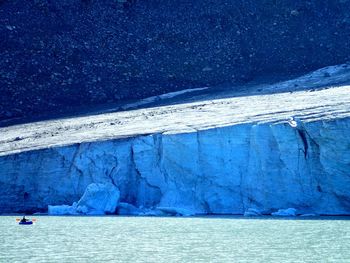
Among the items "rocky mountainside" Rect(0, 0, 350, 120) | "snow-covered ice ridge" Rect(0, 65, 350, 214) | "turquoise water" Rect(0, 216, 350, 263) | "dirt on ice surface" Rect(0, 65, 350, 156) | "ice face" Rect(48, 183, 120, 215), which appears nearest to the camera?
"turquoise water" Rect(0, 216, 350, 263)

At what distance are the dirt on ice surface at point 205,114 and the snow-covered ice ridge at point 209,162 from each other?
0.27 feet

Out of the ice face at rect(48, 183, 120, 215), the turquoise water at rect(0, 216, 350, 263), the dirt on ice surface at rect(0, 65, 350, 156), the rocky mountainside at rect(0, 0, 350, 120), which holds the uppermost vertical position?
the rocky mountainside at rect(0, 0, 350, 120)

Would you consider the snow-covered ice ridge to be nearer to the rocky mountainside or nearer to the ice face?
the ice face

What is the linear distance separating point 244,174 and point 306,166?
1564mm

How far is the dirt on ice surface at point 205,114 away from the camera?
25.4 m

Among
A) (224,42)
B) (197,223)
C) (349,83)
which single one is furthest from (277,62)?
(197,223)

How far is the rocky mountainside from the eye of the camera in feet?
123

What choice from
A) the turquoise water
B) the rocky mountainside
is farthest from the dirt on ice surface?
the turquoise water

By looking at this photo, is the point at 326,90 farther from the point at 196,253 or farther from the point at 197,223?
the point at 196,253

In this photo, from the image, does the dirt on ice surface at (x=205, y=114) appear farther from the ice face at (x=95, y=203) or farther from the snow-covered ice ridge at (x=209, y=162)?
the ice face at (x=95, y=203)

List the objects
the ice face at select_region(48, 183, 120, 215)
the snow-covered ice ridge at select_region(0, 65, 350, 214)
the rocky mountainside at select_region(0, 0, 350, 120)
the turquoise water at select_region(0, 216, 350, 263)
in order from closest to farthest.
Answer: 1. the turquoise water at select_region(0, 216, 350, 263)
2. the snow-covered ice ridge at select_region(0, 65, 350, 214)
3. the ice face at select_region(48, 183, 120, 215)
4. the rocky mountainside at select_region(0, 0, 350, 120)

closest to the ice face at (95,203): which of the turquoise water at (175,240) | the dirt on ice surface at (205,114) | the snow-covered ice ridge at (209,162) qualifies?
the snow-covered ice ridge at (209,162)

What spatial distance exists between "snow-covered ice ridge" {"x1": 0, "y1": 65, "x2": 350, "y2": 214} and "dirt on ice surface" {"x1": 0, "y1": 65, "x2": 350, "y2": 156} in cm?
8

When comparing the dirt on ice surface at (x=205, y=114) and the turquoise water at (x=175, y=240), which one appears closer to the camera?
the turquoise water at (x=175, y=240)
